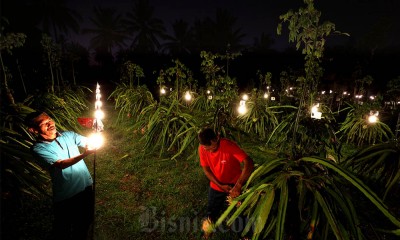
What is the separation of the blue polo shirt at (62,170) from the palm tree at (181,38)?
29611 mm

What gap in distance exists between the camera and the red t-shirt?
9.83 feet

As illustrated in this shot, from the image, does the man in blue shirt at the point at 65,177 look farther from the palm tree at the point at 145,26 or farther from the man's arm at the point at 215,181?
the palm tree at the point at 145,26

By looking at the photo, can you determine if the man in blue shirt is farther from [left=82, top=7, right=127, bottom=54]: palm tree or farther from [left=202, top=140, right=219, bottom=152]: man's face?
[left=82, top=7, right=127, bottom=54]: palm tree

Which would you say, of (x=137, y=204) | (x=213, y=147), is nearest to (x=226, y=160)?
(x=213, y=147)

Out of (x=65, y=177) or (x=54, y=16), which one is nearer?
(x=65, y=177)

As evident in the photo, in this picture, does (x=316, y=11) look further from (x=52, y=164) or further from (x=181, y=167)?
(x=181, y=167)

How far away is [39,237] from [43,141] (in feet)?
5.34

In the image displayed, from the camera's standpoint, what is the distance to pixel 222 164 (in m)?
3.05

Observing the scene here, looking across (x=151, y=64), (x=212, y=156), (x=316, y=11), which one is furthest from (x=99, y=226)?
(x=151, y=64)

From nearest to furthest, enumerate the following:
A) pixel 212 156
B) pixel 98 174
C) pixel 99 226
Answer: pixel 212 156 < pixel 99 226 < pixel 98 174

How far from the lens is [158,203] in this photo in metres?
4.07

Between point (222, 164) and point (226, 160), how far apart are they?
3.1 inches

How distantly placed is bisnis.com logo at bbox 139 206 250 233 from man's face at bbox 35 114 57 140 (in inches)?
74.9

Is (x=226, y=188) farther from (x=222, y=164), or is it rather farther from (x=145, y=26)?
(x=145, y=26)
